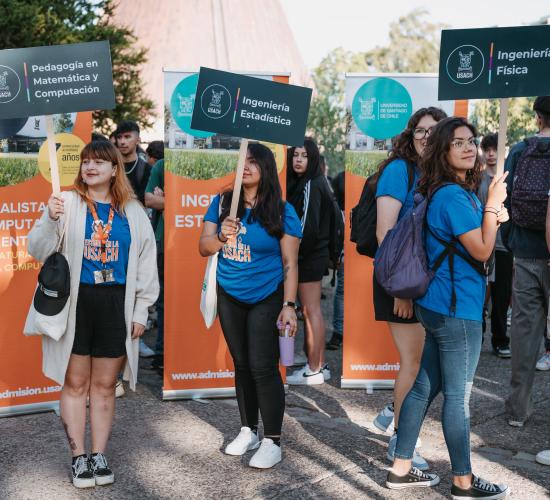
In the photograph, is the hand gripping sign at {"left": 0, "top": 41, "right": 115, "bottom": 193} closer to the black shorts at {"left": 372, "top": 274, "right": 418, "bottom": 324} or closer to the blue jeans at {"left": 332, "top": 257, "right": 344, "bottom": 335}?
the black shorts at {"left": 372, "top": 274, "right": 418, "bottom": 324}

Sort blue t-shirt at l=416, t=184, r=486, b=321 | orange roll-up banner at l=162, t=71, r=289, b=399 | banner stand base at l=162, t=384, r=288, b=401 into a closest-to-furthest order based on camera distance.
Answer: blue t-shirt at l=416, t=184, r=486, b=321 → orange roll-up banner at l=162, t=71, r=289, b=399 → banner stand base at l=162, t=384, r=288, b=401

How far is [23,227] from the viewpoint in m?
5.12

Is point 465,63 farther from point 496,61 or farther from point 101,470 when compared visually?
point 101,470

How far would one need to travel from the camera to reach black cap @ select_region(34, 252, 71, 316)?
3.73 metres

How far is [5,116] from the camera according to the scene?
4223mm

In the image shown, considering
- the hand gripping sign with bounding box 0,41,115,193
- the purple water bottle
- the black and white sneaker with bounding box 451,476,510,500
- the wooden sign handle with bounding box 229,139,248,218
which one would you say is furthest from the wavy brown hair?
the black and white sneaker with bounding box 451,476,510,500

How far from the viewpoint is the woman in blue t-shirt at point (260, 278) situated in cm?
421

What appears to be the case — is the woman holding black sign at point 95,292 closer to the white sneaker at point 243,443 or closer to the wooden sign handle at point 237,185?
the wooden sign handle at point 237,185

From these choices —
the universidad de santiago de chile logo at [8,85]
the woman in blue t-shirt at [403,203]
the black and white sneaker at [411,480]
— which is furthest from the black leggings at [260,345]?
the universidad de santiago de chile logo at [8,85]

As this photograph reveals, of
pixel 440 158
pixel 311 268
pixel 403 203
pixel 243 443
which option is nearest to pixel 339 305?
pixel 311 268

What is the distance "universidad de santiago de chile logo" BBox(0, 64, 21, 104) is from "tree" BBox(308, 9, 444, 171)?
20.0 meters

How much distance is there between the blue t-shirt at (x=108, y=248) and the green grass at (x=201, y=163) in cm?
142

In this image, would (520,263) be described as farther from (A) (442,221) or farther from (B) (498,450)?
(A) (442,221)

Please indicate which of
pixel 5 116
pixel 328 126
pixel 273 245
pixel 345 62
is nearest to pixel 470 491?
pixel 273 245
